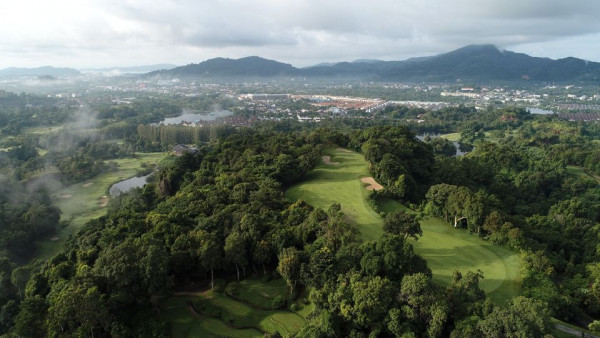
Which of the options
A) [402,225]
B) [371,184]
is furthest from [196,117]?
[402,225]

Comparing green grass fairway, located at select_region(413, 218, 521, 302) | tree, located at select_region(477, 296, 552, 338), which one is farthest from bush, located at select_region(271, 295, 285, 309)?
tree, located at select_region(477, 296, 552, 338)

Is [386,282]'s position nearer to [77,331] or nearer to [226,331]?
[226,331]

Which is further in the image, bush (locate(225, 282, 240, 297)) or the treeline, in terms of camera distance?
the treeline

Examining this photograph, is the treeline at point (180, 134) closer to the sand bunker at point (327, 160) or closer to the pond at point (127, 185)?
the pond at point (127, 185)

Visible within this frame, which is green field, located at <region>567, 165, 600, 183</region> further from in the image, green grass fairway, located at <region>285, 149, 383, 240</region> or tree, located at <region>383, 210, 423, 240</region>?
tree, located at <region>383, 210, 423, 240</region>

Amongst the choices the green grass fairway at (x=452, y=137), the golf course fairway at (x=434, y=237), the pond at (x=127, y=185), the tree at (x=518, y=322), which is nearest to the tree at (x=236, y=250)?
the golf course fairway at (x=434, y=237)

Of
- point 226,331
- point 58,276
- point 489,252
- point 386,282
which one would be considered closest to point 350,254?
point 386,282
